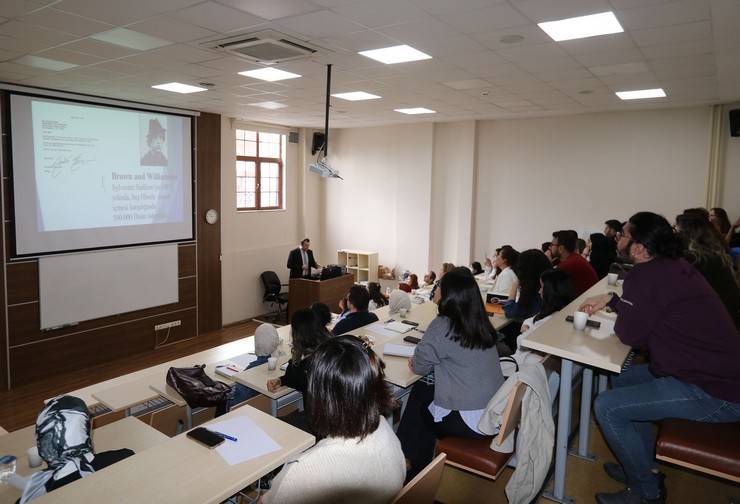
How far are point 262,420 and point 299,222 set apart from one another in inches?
319

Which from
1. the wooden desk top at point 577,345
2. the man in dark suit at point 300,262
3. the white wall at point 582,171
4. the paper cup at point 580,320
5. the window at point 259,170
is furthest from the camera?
the man in dark suit at point 300,262

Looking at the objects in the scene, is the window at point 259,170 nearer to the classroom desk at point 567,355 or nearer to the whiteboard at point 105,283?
the whiteboard at point 105,283

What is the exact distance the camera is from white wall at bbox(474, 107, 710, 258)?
727 cm

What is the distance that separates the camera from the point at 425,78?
5.14m

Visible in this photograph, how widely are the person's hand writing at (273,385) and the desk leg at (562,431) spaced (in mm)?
1723

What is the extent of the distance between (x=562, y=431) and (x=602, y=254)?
13.6ft

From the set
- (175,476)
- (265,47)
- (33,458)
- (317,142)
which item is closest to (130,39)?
(265,47)

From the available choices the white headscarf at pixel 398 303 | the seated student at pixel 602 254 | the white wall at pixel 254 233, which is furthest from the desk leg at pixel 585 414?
the white wall at pixel 254 233

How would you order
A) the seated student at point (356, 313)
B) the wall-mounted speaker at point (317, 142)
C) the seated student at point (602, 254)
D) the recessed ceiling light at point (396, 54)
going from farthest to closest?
the wall-mounted speaker at point (317, 142) → the seated student at point (602, 254) → the seated student at point (356, 313) → the recessed ceiling light at point (396, 54)

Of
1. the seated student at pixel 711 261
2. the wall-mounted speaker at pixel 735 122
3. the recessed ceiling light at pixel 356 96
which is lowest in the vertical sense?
the seated student at pixel 711 261

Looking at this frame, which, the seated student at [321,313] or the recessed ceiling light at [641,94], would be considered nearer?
the seated student at [321,313]

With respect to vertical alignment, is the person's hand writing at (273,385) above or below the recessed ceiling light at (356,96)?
below

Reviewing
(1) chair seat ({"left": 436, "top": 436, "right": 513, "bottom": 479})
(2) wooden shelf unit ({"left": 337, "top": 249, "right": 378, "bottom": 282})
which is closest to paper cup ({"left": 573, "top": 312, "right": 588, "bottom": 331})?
(1) chair seat ({"left": 436, "top": 436, "right": 513, "bottom": 479})

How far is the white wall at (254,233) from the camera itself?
862cm
